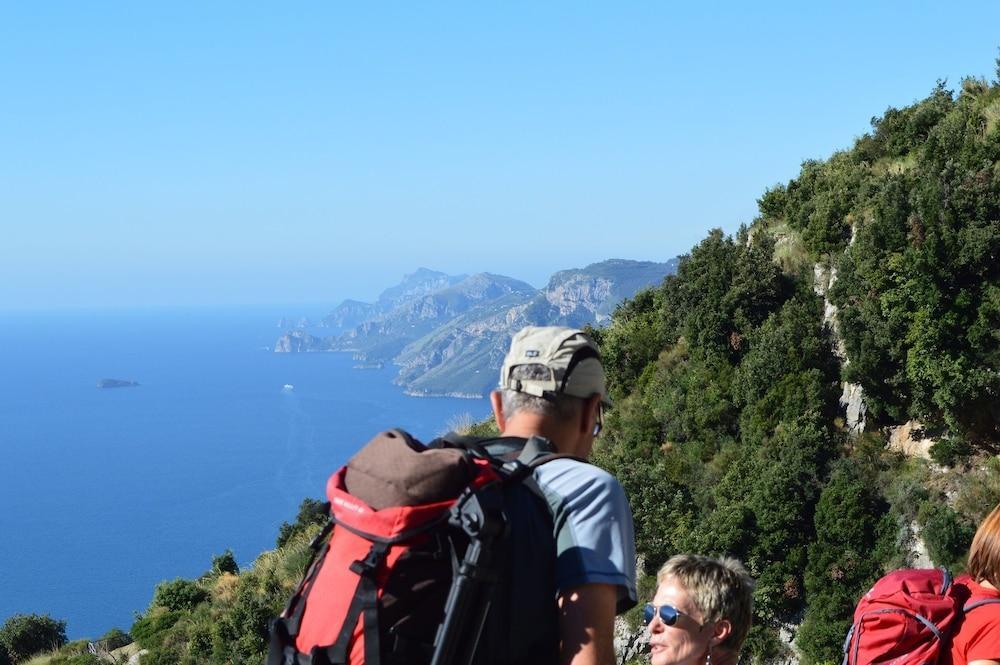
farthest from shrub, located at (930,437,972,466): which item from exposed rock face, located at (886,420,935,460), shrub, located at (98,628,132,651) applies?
shrub, located at (98,628,132,651)

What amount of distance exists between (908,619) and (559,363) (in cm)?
151

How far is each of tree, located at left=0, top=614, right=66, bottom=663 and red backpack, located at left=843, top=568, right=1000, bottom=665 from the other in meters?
30.6

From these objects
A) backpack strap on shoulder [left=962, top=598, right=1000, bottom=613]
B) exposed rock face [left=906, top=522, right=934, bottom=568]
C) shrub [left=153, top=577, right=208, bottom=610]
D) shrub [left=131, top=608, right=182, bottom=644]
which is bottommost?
shrub [left=131, top=608, right=182, bottom=644]

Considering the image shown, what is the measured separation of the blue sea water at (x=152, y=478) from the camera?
277 feet

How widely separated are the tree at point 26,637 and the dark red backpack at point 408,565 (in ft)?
101

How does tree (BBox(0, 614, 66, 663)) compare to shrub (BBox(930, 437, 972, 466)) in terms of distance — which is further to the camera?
tree (BBox(0, 614, 66, 663))

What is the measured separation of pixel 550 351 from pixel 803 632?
15618 mm

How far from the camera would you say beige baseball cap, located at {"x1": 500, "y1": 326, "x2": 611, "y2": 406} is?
2.34m

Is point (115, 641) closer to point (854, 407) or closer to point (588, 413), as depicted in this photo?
point (854, 407)

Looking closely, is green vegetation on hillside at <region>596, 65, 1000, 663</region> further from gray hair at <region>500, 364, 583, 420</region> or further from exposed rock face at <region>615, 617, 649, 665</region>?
gray hair at <region>500, 364, 583, 420</region>

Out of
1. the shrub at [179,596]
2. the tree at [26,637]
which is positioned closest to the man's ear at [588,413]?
the shrub at [179,596]

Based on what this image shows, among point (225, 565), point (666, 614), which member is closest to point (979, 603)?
point (666, 614)

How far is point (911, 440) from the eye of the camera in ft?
58.5

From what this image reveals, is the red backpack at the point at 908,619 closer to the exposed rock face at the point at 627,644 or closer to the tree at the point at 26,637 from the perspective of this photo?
the exposed rock face at the point at 627,644
